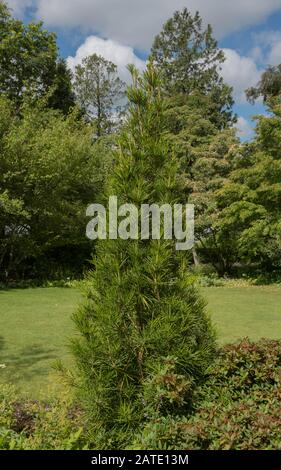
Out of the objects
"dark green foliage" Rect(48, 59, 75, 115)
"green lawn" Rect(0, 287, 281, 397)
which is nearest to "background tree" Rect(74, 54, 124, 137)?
"dark green foliage" Rect(48, 59, 75, 115)

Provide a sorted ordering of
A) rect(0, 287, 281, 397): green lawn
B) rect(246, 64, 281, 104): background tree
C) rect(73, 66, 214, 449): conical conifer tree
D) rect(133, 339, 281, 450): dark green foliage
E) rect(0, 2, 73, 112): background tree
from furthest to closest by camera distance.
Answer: rect(0, 2, 73, 112): background tree, rect(246, 64, 281, 104): background tree, rect(0, 287, 281, 397): green lawn, rect(73, 66, 214, 449): conical conifer tree, rect(133, 339, 281, 450): dark green foliage

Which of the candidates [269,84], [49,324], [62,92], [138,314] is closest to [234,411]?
[138,314]

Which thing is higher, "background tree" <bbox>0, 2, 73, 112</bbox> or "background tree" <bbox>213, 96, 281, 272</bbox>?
"background tree" <bbox>0, 2, 73, 112</bbox>

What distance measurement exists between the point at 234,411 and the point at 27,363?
3.94 meters

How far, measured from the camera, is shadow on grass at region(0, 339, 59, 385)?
529 cm

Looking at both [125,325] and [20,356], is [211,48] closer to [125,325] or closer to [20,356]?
[20,356]

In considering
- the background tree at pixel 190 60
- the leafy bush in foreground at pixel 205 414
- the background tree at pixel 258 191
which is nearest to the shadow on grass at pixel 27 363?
the leafy bush in foreground at pixel 205 414

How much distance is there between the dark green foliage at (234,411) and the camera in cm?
241

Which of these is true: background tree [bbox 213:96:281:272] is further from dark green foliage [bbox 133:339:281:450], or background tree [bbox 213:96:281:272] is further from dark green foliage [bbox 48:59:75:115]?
dark green foliage [bbox 48:59:75:115]

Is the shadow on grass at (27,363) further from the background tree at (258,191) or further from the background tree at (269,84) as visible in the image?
the background tree at (269,84)

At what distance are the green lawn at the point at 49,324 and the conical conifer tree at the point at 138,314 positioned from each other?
563 mm

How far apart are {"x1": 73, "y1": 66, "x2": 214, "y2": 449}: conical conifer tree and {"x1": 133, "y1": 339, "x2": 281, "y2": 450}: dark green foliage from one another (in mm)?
156

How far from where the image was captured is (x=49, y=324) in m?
8.22

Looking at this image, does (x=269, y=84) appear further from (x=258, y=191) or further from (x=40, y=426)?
(x=40, y=426)
